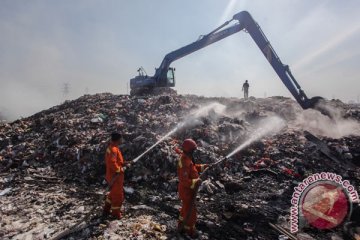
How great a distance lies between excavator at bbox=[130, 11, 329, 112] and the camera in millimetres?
11617

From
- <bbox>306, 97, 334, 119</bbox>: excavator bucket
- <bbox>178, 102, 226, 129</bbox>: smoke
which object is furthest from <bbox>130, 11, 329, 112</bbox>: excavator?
<bbox>178, 102, 226, 129</bbox>: smoke

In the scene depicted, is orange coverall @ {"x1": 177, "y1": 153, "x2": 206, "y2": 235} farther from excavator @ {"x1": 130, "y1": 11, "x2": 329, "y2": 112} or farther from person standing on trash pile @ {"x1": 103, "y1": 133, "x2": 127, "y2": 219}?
excavator @ {"x1": 130, "y1": 11, "x2": 329, "y2": 112}

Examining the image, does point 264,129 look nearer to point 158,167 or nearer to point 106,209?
point 158,167

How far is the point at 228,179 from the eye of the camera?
7.88m

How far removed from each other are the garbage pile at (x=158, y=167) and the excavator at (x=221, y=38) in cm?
136

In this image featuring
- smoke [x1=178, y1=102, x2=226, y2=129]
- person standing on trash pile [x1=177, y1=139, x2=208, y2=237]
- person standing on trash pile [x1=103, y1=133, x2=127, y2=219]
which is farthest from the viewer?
smoke [x1=178, y1=102, x2=226, y2=129]

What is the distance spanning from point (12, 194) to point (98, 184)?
2001 mm

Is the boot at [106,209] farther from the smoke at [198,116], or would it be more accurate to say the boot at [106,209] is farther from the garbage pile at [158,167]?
the smoke at [198,116]

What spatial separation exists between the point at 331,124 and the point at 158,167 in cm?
738

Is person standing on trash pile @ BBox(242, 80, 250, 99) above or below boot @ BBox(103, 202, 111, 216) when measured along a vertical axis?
above

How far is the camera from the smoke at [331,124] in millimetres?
11172

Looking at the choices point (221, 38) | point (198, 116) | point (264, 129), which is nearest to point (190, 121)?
point (198, 116)

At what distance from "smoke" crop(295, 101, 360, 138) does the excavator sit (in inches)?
14.9

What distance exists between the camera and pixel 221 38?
1318cm
